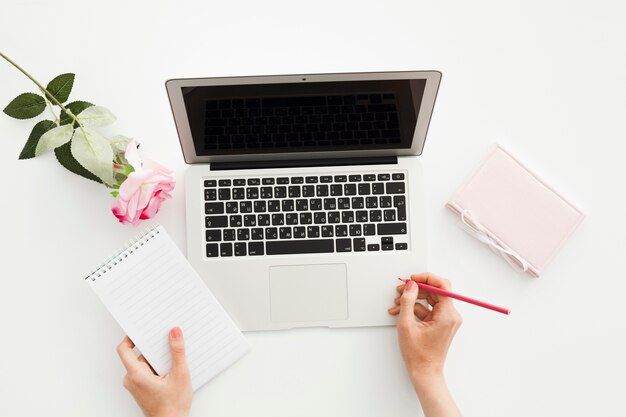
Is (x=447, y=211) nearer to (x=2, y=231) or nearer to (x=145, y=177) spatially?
(x=145, y=177)

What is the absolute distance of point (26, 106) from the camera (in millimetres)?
956

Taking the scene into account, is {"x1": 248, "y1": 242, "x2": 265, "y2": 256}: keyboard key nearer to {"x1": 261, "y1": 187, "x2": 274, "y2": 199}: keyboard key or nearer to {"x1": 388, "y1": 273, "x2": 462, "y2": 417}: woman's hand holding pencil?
{"x1": 261, "y1": 187, "x2": 274, "y2": 199}: keyboard key

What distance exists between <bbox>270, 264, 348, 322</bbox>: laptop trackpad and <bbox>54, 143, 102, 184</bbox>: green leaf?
1.21ft

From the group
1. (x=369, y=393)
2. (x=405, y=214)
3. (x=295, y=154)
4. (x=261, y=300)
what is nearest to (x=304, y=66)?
(x=295, y=154)

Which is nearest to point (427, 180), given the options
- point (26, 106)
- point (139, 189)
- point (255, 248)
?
point (255, 248)

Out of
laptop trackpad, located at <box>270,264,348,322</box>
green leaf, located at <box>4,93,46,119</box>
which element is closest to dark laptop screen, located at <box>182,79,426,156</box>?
laptop trackpad, located at <box>270,264,348,322</box>

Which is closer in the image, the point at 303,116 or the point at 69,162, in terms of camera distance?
the point at 303,116

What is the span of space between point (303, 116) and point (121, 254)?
1.32 ft

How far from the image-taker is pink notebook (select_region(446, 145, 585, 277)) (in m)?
0.95

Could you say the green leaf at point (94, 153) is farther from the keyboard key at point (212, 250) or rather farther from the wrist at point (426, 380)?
the wrist at point (426, 380)

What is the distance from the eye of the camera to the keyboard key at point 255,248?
92 cm

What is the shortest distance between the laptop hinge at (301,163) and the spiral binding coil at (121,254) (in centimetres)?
16

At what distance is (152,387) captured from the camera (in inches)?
34.8

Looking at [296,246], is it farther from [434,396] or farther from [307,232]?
[434,396]
